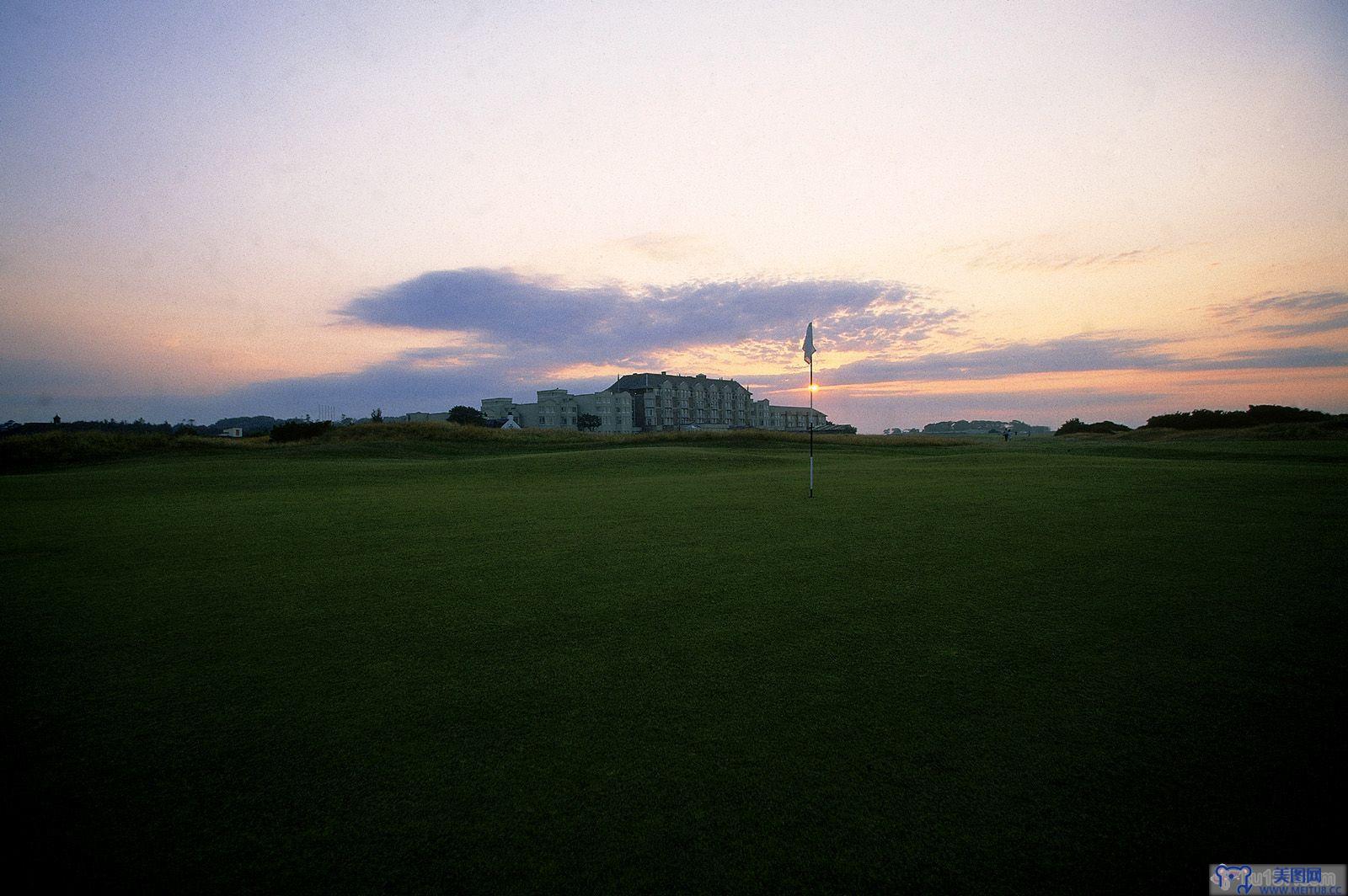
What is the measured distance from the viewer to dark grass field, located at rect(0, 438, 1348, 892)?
238cm

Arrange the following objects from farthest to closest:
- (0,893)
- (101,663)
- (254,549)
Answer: (254,549), (101,663), (0,893)

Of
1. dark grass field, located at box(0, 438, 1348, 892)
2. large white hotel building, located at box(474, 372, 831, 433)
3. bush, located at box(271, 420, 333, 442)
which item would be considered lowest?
dark grass field, located at box(0, 438, 1348, 892)

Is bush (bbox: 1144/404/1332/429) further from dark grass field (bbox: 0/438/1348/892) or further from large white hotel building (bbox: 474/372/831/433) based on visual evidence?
large white hotel building (bbox: 474/372/831/433)

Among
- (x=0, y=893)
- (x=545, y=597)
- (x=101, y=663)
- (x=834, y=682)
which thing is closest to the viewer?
(x=0, y=893)

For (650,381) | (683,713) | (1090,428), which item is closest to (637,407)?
(650,381)

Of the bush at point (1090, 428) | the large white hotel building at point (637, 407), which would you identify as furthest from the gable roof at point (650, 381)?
the bush at point (1090, 428)

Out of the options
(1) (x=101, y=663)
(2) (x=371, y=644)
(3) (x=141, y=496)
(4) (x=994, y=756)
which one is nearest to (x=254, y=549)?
(1) (x=101, y=663)

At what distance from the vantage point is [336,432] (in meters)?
47.4

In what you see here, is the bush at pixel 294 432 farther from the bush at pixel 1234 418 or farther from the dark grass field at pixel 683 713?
the bush at pixel 1234 418

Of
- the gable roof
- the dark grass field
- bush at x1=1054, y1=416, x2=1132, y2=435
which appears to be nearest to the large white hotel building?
the gable roof

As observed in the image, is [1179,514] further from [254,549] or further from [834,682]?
[254,549]

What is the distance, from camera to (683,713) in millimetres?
3406

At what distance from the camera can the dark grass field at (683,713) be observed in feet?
7.80

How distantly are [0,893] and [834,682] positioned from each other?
359 cm
